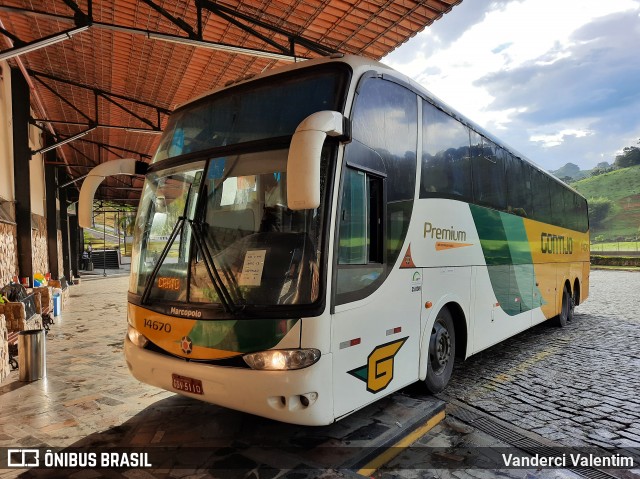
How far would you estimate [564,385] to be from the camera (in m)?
5.68

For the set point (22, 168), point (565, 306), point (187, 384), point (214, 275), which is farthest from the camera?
point (22, 168)

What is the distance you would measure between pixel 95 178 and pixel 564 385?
20.6ft

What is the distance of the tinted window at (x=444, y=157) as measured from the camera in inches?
195

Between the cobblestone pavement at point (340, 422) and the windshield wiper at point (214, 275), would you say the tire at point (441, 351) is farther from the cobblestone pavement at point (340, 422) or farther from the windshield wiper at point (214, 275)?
the windshield wiper at point (214, 275)

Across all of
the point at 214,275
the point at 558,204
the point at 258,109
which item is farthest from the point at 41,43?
the point at 558,204

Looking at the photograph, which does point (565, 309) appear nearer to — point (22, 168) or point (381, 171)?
point (381, 171)

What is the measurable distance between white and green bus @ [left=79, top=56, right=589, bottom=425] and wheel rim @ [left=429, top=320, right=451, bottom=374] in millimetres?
23

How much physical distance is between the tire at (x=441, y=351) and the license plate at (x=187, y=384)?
259 cm

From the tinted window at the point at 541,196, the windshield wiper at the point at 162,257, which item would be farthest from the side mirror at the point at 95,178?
the tinted window at the point at 541,196

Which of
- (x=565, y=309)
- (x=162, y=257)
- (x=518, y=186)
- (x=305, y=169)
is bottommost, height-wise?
(x=565, y=309)

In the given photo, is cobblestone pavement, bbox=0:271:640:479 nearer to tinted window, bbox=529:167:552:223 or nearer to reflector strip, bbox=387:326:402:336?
reflector strip, bbox=387:326:402:336

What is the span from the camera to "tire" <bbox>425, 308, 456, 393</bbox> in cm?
497

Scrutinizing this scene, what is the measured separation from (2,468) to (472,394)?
486 cm

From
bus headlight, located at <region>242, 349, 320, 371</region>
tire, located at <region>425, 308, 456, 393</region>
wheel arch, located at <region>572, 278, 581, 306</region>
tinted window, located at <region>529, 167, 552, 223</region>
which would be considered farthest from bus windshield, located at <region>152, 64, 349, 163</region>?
wheel arch, located at <region>572, 278, 581, 306</region>
